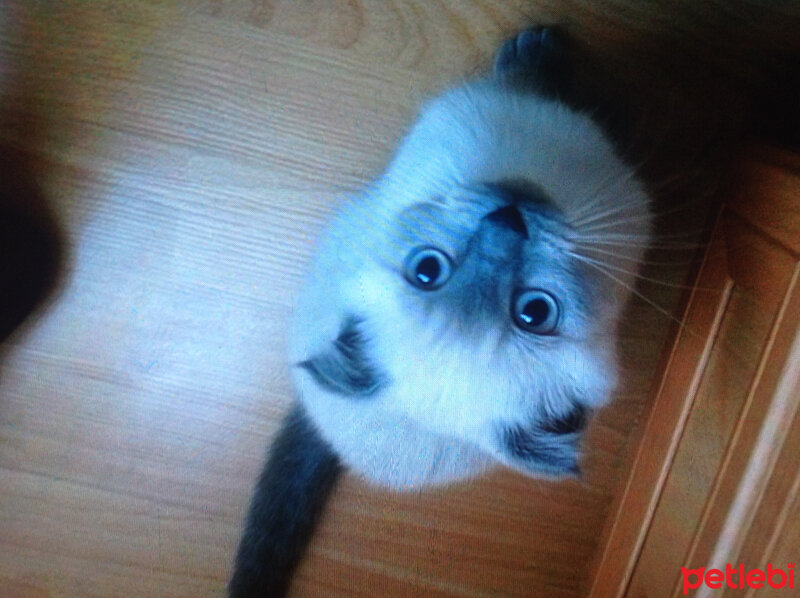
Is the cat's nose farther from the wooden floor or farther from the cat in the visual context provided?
the wooden floor

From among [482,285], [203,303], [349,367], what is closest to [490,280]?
[482,285]

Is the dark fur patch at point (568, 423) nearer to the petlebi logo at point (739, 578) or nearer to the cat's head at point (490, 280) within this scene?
the cat's head at point (490, 280)

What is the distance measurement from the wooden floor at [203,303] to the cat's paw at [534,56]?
1.1 inches

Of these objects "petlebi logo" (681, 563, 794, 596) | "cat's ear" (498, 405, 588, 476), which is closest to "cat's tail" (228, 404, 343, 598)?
"cat's ear" (498, 405, 588, 476)

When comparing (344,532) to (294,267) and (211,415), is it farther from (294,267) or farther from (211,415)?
(294,267)

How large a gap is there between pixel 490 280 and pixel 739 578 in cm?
40

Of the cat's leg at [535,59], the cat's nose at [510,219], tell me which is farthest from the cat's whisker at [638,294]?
the cat's leg at [535,59]

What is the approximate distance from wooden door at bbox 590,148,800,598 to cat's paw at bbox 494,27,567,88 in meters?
0.30

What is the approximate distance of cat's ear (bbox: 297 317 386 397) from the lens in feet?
2.57

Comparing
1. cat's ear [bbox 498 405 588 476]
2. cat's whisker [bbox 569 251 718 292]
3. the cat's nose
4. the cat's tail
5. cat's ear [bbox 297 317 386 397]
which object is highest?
the cat's nose

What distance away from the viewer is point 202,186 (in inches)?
36.7

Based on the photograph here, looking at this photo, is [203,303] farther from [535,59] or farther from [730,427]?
[730,427]

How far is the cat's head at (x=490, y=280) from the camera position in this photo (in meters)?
0.70

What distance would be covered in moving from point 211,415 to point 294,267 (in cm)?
29
